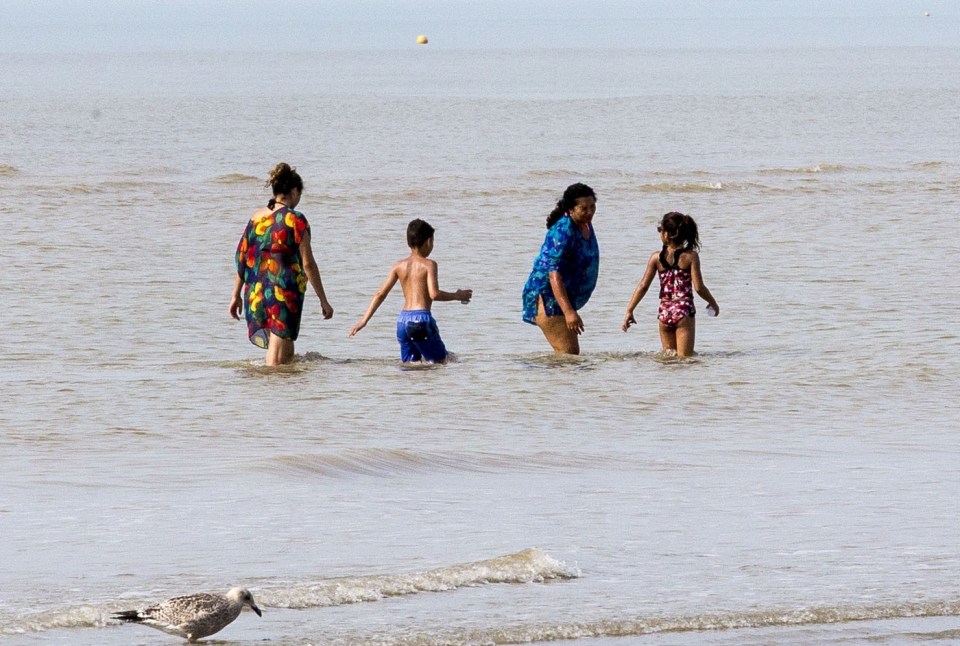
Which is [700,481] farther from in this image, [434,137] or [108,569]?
[434,137]

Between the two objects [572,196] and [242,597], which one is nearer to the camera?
[242,597]

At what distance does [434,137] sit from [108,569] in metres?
31.5

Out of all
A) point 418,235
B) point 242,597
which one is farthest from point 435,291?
point 242,597

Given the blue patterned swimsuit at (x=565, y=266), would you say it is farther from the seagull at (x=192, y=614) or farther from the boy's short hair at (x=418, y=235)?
the seagull at (x=192, y=614)

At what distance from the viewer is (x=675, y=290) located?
10805 mm

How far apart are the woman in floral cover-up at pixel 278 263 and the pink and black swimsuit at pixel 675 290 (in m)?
2.37

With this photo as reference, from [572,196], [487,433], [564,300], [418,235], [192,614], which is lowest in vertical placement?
[192,614]

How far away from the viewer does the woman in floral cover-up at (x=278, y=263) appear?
997 centimetres

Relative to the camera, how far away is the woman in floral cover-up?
9.97m

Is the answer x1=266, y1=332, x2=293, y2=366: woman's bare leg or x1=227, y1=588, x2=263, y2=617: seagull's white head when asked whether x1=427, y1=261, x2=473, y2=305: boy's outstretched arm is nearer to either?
x1=266, y1=332, x2=293, y2=366: woman's bare leg

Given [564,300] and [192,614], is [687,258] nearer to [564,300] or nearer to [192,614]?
[564,300]

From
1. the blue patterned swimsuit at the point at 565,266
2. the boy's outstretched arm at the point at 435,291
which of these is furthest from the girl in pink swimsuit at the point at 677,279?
the boy's outstretched arm at the point at 435,291

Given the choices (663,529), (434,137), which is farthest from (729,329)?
(434,137)

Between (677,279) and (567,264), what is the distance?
0.92 meters
